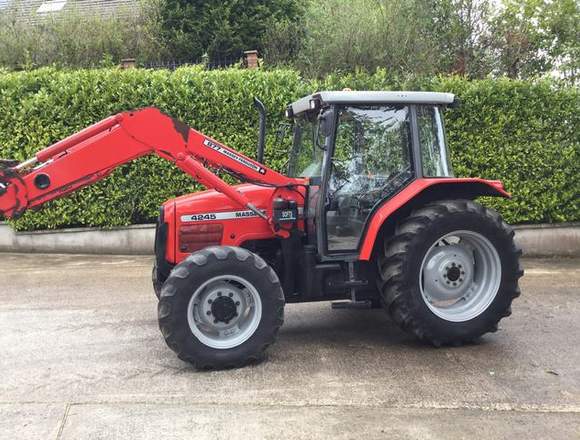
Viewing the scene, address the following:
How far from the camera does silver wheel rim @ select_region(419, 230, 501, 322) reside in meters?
4.92

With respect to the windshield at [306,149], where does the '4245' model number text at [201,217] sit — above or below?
below

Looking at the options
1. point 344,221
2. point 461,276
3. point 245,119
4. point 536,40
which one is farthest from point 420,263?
point 536,40

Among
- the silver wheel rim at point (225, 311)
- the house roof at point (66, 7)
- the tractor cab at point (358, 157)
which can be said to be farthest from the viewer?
the house roof at point (66, 7)

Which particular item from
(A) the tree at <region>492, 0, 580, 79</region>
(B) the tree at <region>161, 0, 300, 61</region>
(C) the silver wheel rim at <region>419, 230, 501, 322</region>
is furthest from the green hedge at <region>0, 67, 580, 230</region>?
(B) the tree at <region>161, 0, 300, 61</region>

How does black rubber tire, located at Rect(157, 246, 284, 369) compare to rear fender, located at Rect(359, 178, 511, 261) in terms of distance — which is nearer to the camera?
black rubber tire, located at Rect(157, 246, 284, 369)

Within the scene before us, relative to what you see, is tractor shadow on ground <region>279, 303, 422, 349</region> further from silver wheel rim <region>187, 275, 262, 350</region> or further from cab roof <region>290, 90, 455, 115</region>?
cab roof <region>290, 90, 455, 115</region>

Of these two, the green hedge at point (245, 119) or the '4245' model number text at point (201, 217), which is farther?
the green hedge at point (245, 119)

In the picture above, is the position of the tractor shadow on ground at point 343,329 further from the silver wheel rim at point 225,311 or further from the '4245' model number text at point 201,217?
the '4245' model number text at point 201,217

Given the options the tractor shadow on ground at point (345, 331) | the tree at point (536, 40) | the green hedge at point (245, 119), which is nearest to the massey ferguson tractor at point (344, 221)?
the tractor shadow on ground at point (345, 331)

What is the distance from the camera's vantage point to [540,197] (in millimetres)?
9094

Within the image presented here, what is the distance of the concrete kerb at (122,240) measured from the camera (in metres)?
9.23

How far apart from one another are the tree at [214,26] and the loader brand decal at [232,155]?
31.2 ft

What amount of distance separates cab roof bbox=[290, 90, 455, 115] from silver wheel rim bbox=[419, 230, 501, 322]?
1.17 metres

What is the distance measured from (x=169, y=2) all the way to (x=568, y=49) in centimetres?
889
